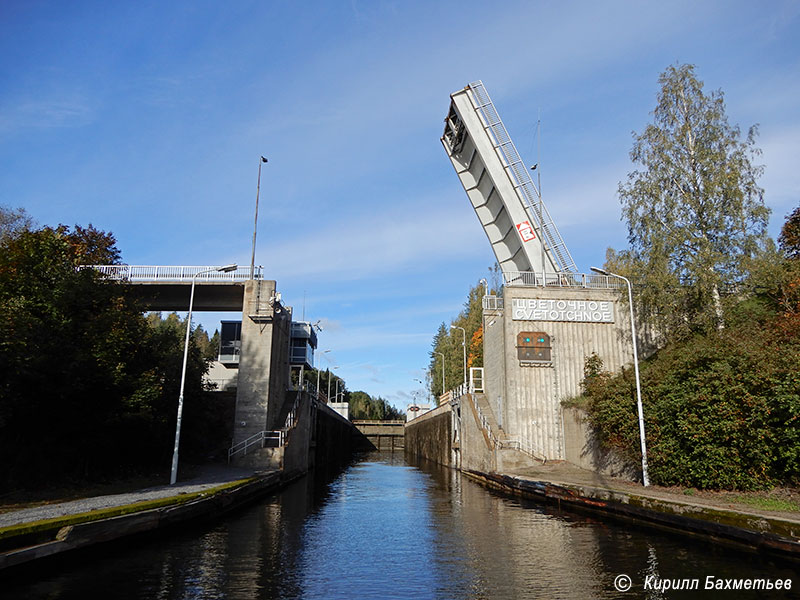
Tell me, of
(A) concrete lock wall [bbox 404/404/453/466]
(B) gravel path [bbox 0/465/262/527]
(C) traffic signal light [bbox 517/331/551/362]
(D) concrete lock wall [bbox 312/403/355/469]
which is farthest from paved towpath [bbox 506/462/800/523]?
(D) concrete lock wall [bbox 312/403/355/469]

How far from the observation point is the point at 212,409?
30.9 metres

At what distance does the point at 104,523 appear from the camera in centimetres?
1197

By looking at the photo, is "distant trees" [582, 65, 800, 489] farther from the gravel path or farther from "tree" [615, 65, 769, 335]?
the gravel path

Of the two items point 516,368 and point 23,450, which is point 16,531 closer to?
point 23,450

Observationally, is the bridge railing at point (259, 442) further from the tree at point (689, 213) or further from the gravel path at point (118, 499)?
the tree at point (689, 213)

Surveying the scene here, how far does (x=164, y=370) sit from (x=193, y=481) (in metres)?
5.84

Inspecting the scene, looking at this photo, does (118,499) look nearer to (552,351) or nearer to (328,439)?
(552,351)

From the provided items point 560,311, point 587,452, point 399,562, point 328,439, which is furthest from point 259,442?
point 328,439

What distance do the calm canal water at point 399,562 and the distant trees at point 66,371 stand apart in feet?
24.0

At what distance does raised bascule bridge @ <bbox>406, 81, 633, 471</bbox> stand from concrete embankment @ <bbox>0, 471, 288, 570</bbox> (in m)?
16.3

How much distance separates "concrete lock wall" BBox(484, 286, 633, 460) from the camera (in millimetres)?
30234

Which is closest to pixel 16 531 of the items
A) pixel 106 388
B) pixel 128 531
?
pixel 128 531

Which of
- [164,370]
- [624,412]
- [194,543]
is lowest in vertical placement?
[194,543]

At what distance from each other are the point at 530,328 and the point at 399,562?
21.1 metres
